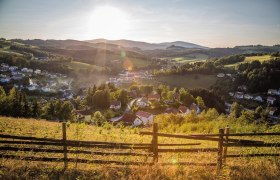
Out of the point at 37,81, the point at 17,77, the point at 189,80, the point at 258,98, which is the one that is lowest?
the point at 258,98

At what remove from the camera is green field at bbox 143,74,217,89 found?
4461 inches

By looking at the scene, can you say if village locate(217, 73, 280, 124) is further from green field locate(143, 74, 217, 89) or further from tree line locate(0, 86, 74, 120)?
tree line locate(0, 86, 74, 120)

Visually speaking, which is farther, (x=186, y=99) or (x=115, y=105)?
(x=186, y=99)

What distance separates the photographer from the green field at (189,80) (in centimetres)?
11331

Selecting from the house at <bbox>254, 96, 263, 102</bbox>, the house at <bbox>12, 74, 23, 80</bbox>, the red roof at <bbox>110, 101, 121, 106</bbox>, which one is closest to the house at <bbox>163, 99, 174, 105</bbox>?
the red roof at <bbox>110, 101, 121, 106</bbox>

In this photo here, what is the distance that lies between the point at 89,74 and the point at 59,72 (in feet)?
63.6

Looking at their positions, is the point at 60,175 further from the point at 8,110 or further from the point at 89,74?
the point at 89,74

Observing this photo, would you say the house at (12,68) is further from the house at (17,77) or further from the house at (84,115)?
the house at (84,115)

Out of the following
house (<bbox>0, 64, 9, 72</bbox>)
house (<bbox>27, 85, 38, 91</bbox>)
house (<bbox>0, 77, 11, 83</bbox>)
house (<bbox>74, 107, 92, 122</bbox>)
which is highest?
house (<bbox>0, 64, 9, 72</bbox>)

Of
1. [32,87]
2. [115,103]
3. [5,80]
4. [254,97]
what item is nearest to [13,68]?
[5,80]

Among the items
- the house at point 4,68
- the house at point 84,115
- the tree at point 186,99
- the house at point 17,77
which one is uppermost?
the house at point 4,68

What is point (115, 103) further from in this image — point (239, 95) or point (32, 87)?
point (32, 87)

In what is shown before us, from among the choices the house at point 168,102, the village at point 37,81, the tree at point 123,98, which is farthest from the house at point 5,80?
the house at point 168,102

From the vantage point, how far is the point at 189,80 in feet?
399
